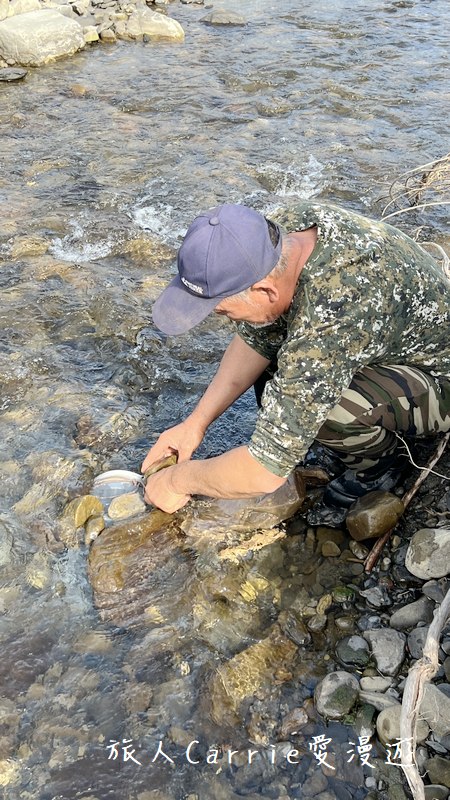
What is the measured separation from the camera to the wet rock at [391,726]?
7.20 feet

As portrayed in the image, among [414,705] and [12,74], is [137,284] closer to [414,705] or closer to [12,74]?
[414,705]

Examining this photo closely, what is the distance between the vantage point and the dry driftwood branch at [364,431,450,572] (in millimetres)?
2807

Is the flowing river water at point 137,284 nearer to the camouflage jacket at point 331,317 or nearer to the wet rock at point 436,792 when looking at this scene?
the wet rock at point 436,792

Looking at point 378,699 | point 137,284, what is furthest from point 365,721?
point 137,284

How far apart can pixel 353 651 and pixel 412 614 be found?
10.7 inches

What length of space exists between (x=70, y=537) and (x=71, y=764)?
0.93 metres

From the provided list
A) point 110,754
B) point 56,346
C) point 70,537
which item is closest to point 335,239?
point 70,537

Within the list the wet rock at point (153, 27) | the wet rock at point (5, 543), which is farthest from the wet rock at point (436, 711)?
the wet rock at point (153, 27)

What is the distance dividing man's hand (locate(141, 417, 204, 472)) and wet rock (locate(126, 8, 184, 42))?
791 cm

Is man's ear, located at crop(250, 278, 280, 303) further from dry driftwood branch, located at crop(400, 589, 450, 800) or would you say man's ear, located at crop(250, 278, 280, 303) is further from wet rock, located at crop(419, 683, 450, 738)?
wet rock, located at crop(419, 683, 450, 738)

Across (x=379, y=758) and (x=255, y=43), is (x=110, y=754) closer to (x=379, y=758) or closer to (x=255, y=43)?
(x=379, y=758)

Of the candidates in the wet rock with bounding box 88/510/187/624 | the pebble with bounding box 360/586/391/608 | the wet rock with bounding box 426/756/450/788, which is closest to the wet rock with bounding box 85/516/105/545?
the wet rock with bounding box 88/510/187/624

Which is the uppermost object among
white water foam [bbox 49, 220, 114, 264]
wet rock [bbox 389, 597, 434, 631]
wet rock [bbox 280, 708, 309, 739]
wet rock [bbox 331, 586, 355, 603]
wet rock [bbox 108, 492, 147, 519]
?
white water foam [bbox 49, 220, 114, 264]

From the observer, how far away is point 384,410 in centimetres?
A: 270
